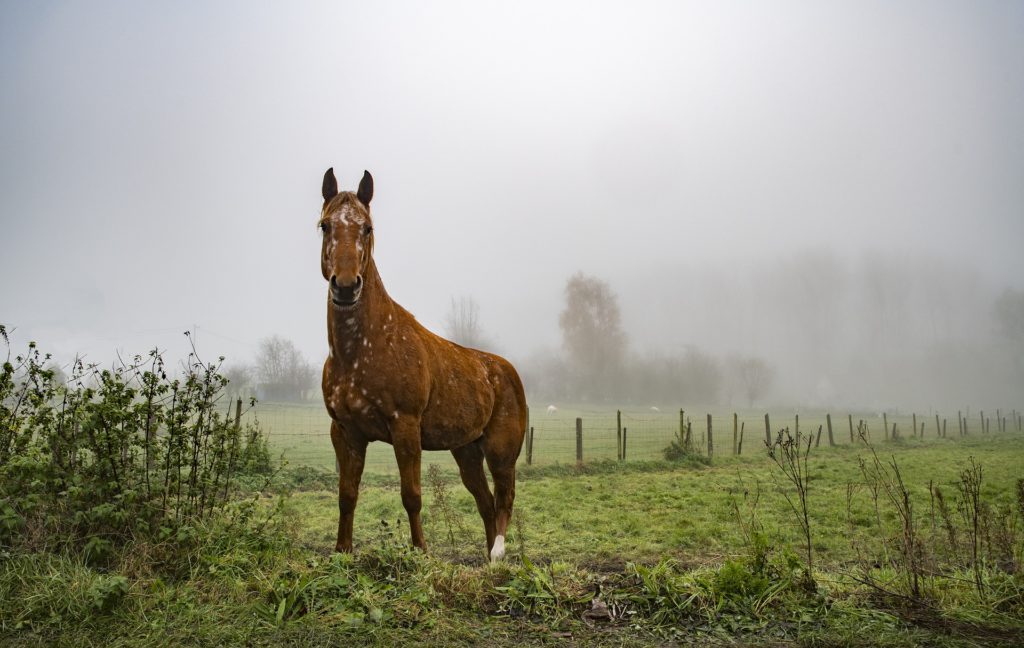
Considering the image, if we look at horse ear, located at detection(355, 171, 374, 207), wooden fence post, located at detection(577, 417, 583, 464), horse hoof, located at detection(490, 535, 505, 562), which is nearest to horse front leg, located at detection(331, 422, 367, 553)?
horse hoof, located at detection(490, 535, 505, 562)

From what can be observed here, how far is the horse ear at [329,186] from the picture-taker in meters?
5.31

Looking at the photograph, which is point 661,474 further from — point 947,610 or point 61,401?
point 61,401

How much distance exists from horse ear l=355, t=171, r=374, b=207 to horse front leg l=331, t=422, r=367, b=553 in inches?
85.3

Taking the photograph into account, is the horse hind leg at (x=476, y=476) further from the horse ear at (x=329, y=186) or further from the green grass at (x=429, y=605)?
the horse ear at (x=329, y=186)

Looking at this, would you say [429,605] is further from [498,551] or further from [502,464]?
[502,464]

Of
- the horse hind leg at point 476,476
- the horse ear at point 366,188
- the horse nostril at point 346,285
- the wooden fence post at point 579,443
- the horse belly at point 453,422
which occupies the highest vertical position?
the horse ear at point 366,188

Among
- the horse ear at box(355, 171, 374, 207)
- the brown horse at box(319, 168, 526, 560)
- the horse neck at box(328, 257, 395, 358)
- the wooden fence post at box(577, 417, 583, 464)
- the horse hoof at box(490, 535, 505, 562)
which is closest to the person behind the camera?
the brown horse at box(319, 168, 526, 560)

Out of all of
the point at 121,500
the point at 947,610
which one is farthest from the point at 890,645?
the point at 121,500

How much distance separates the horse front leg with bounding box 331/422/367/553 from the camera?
16.5ft

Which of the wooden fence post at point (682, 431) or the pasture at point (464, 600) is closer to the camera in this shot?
the pasture at point (464, 600)

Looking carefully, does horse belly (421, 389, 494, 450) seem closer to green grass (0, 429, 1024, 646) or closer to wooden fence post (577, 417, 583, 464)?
green grass (0, 429, 1024, 646)

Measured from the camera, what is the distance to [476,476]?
6543mm

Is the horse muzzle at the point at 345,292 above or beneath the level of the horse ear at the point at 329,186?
beneath

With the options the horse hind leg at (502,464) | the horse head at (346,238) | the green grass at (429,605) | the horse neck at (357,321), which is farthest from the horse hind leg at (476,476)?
the horse head at (346,238)
